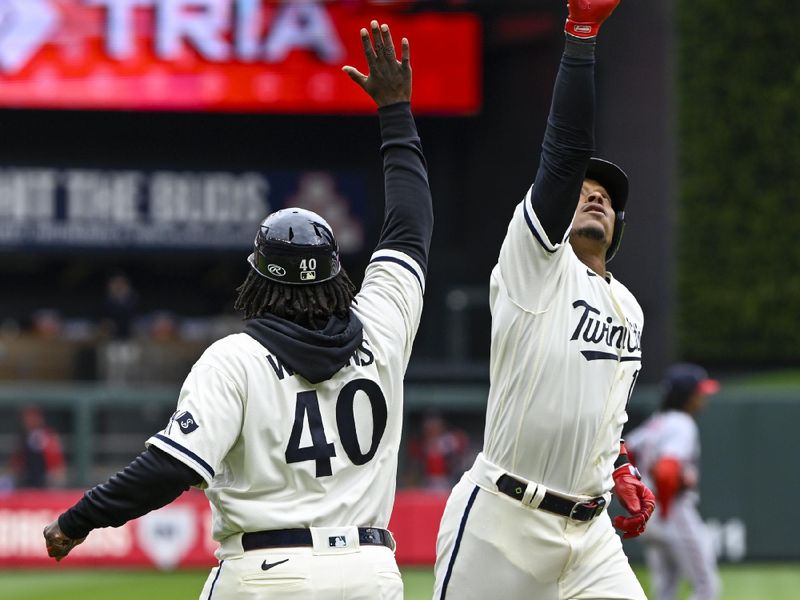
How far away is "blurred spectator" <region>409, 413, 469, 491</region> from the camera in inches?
497

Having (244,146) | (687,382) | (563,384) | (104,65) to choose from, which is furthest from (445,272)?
(563,384)

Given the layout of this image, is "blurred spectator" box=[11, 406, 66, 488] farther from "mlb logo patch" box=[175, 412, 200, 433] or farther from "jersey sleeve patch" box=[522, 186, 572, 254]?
"mlb logo patch" box=[175, 412, 200, 433]

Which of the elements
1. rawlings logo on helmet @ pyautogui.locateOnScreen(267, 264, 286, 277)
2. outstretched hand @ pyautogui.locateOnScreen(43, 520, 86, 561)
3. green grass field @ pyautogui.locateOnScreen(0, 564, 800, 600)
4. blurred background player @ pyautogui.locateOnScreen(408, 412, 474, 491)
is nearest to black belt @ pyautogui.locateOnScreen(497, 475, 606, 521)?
rawlings logo on helmet @ pyautogui.locateOnScreen(267, 264, 286, 277)

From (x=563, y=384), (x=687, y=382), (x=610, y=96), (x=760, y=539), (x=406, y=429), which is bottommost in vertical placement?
(x=760, y=539)

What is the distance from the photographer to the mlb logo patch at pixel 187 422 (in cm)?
358

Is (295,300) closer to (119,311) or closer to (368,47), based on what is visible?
(368,47)

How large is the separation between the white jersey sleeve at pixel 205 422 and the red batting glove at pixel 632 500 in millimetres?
1484

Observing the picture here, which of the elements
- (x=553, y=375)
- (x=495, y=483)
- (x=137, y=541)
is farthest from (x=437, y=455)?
(x=553, y=375)

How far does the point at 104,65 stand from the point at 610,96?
504cm

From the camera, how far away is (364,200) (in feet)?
52.4

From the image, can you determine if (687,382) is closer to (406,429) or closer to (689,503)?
(689,503)

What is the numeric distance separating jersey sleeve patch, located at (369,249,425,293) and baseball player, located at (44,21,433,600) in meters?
0.19

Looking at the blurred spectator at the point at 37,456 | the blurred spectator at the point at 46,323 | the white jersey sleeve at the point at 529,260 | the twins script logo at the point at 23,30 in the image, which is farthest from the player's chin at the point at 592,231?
the twins script logo at the point at 23,30

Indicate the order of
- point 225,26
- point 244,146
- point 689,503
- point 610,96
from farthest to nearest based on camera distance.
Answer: point 244,146, point 225,26, point 610,96, point 689,503
